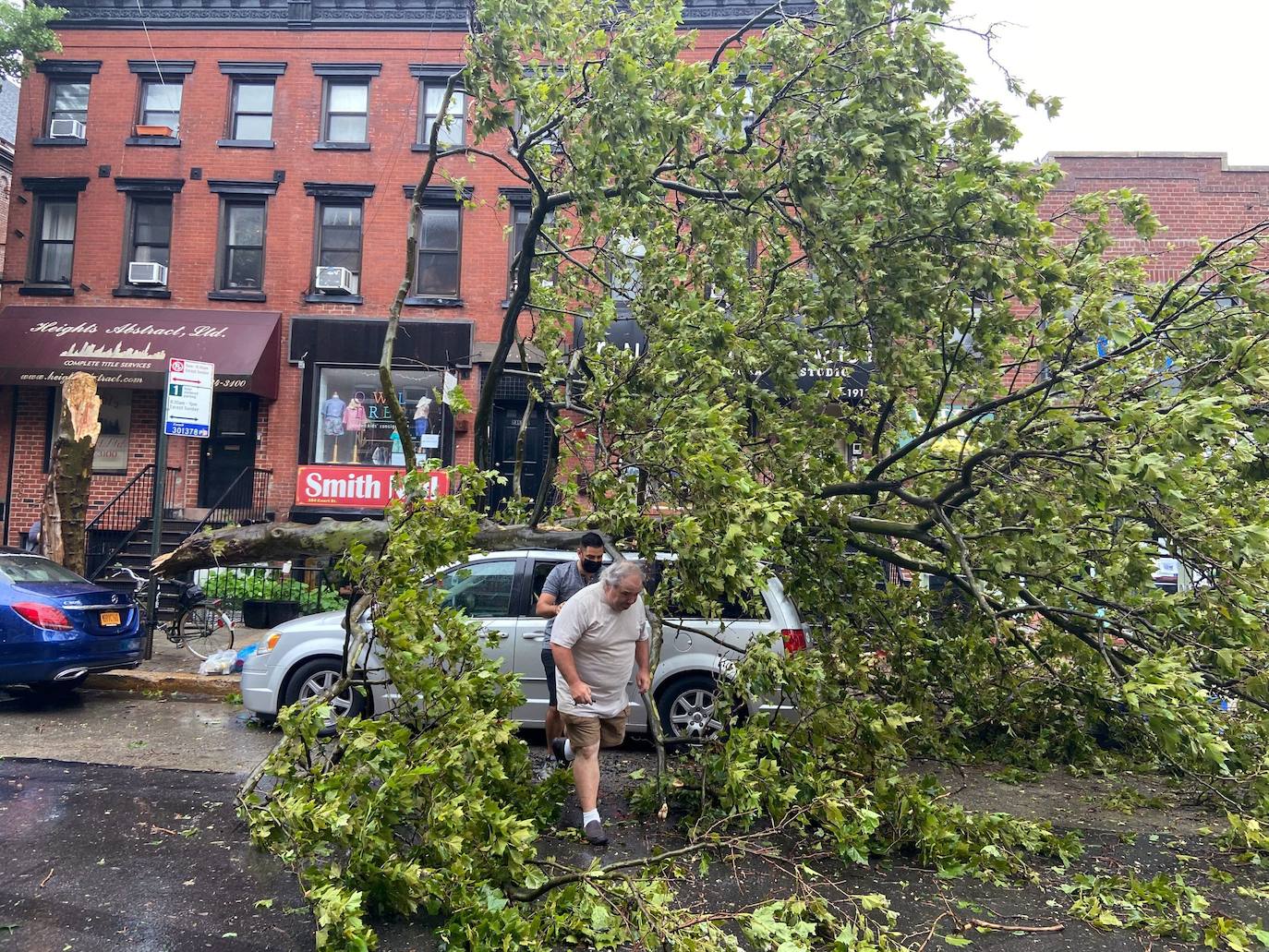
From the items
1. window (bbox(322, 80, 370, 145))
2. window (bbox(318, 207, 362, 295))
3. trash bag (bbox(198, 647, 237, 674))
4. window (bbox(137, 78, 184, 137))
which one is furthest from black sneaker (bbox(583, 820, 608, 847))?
window (bbox(137, 78, 184, 137))

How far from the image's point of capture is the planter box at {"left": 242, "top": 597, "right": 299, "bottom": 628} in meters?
11.8

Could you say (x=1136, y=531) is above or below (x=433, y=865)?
above

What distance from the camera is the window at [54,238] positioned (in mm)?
17922

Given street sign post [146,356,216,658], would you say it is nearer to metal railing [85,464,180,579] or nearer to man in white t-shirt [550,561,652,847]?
man in white t-shirt [550,561,652,847]

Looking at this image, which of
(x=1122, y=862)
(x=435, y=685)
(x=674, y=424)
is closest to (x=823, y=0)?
(x=674, y=424)

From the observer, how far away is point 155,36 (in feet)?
59.7

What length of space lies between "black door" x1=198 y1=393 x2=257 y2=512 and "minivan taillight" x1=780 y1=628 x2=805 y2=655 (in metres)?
Answer: 13.6

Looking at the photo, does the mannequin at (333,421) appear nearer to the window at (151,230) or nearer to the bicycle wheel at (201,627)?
the window at (151,230)

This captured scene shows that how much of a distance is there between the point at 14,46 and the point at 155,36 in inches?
103

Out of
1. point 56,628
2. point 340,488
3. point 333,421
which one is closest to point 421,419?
point 333,421

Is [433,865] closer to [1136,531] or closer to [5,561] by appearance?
[1136,531]

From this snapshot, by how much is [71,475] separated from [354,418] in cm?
739

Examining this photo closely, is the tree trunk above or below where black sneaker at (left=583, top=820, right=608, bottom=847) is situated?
above

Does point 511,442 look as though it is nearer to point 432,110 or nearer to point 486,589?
point 432,110
